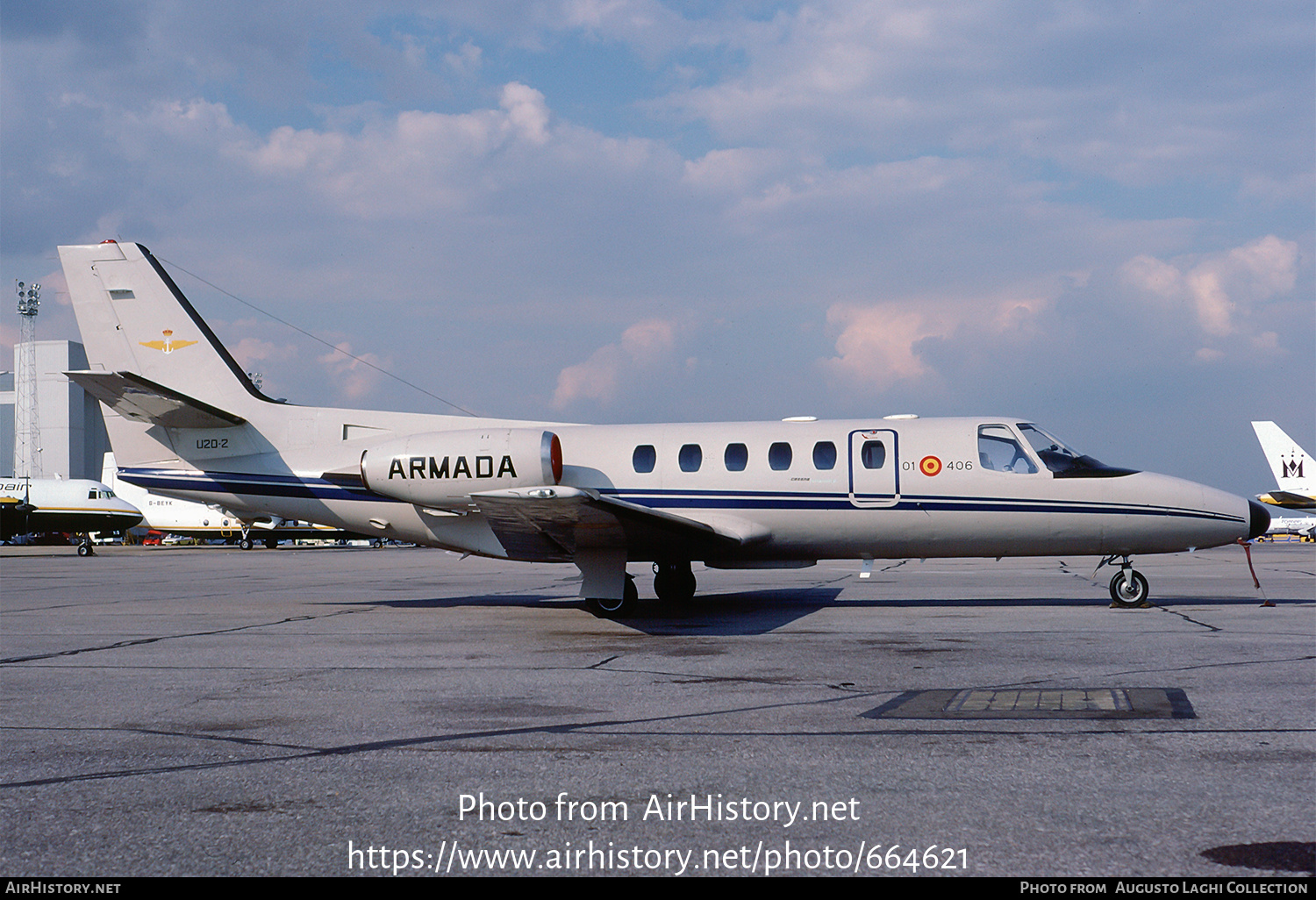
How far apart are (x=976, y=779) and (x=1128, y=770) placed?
89 cm

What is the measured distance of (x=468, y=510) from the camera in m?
16.5

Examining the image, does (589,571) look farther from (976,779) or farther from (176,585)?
(176,585)

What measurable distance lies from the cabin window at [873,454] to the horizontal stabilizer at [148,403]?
406 inches

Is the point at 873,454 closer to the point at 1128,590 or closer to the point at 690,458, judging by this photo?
the point at 690,458

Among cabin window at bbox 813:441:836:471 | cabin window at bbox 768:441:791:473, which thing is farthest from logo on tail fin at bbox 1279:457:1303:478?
cabin window at bbox 768:441:791:473

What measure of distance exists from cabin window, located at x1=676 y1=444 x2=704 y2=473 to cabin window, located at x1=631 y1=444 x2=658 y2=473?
400 millimetres

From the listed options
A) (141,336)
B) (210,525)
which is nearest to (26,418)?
(210,525)

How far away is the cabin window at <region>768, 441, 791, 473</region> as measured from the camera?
16.5 m

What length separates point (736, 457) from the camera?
1673 cm

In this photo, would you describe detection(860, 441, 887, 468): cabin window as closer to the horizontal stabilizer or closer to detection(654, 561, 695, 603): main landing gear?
detection(654, 561, 695, 603): main landing gear

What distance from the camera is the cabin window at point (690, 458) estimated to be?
16.9 meters

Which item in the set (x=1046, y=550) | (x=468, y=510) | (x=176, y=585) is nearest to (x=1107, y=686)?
(x=1046, y=550)

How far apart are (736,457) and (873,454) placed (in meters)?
2.11

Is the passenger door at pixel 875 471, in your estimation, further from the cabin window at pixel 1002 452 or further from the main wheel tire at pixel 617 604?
the main wheel tire at pixel 617 604
